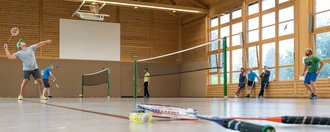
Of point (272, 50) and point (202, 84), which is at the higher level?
point (272, 50)

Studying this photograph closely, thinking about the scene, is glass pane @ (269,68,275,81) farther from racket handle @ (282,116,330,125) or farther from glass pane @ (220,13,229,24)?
racket handle @ (282,116,330,125)

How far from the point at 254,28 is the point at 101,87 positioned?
43.3ft

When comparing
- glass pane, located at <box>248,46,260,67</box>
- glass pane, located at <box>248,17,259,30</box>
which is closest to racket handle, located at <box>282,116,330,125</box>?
glass pane, located at <box>248,46,260,67</box>

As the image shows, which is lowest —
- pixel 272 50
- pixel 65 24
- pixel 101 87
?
pixel 101 87

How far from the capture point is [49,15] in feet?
97.1

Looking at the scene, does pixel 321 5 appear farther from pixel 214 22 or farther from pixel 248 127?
pixel 248 127

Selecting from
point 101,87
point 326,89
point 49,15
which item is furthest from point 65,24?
point 326,89

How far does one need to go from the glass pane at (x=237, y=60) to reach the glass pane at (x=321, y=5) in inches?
270

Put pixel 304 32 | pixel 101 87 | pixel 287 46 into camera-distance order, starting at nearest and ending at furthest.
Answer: pixel 304 32 < pixel 287 46 < pixel 101 87

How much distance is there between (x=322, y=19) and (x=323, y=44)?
127 cm

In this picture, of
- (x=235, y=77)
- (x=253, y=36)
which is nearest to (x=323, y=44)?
(x=253, y=36)

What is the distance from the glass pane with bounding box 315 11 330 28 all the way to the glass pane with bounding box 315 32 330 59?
50 cm

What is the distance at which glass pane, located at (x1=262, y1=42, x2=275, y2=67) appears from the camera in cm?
2336

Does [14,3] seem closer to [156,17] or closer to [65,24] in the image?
[65,24]
